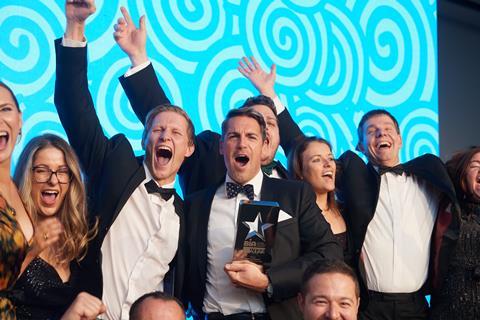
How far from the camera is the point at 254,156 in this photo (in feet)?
9.75

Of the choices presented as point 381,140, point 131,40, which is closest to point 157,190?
point 131,40

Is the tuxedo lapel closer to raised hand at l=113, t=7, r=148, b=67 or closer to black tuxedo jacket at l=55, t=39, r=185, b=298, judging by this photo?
black tuxedo jacket at l=55, t=39, r=185, b=298

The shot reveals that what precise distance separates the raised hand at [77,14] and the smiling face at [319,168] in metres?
1.19

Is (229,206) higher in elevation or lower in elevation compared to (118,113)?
lower

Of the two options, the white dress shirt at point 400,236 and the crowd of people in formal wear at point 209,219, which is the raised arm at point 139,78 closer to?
the crowd of people in formal wear at point 209,219

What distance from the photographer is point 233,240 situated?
2.84 metres

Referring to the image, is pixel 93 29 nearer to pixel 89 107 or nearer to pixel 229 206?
pixel 89 107

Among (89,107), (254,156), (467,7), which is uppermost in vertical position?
(467,7)

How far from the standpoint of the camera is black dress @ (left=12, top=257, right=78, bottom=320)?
2.51 metres

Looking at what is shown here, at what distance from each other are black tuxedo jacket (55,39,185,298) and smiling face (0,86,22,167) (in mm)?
480

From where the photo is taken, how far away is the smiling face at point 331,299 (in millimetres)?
2371

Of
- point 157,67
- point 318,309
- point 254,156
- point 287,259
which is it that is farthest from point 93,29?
point 318,309

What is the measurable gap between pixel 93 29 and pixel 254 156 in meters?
1.78

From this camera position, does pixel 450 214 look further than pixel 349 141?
No
